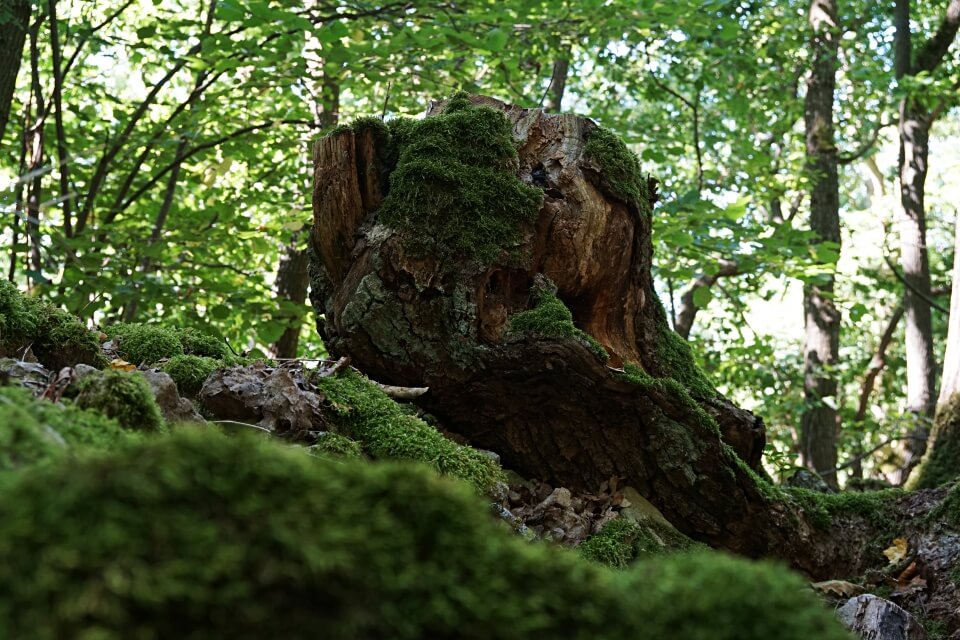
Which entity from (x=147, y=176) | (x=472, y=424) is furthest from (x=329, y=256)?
(x=147, y=176)

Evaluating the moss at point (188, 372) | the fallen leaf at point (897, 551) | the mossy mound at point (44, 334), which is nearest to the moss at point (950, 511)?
the fallen leaf at point (897, 551)

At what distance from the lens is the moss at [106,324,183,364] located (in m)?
3.91

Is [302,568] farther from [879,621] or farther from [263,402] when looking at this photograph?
[879,621]

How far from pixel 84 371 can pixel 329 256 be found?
6.48 ft

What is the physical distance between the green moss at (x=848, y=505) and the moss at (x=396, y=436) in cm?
210

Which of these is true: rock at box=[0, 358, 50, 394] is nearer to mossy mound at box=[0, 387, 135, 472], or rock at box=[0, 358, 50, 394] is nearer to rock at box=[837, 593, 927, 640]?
mossy mound at box=[0, 387, 135, 472]

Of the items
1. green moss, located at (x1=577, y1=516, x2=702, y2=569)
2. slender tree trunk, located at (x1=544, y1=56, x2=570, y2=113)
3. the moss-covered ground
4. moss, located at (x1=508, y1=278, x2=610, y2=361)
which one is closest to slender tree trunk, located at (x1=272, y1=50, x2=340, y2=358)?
slender tree trunk, located at (x1=544, y1=56, x2=570, y2=113)

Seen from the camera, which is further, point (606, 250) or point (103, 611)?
point (606, 250)

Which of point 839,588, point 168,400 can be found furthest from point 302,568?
point 839,588

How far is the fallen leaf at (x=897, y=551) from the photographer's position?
4.51m

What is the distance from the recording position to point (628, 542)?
3.85 m

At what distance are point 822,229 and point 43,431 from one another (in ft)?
40.7

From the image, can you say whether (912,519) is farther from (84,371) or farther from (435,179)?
(84,371)

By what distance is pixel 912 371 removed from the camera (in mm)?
12680
